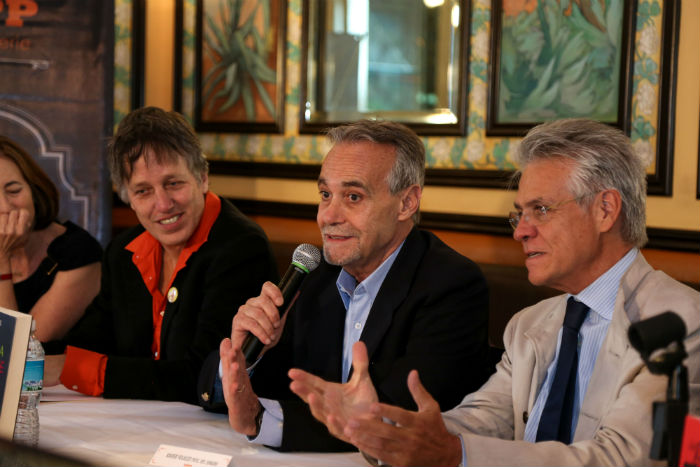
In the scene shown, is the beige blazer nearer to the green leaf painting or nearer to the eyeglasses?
the eyeglasses

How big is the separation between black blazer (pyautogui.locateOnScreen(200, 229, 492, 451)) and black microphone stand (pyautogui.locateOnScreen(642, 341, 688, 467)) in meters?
0.92

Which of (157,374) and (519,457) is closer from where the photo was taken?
(519,457)

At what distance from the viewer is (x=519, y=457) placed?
1.67 meters

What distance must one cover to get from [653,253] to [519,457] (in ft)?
5.34

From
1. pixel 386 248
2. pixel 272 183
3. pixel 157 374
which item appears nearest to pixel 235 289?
pixel 157 374

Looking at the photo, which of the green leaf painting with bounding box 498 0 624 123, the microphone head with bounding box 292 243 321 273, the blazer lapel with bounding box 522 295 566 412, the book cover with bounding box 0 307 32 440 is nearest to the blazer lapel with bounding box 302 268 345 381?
the microphone head with bounding box 292 243 321 273

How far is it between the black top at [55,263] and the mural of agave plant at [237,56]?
4.74 feet

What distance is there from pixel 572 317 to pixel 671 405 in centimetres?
81

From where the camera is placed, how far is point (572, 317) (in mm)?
1936

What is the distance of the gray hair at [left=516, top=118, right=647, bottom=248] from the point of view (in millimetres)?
1913

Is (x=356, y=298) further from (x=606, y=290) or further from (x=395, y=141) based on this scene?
(x=606, y=290)

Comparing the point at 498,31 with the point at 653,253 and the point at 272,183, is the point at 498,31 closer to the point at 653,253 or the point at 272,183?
the point at 653,253


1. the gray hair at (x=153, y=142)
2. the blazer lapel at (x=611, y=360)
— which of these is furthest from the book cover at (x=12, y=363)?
the blazer lapel at (x=611, y=360)

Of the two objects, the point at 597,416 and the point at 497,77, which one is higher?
the point at 497,77
